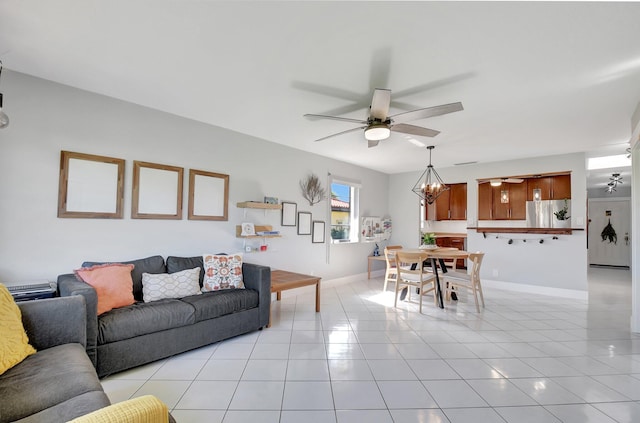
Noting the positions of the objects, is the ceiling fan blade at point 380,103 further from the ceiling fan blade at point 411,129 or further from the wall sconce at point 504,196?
the wall sconce at point 504,196

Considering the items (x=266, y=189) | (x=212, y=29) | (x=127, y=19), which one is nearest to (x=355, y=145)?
(x=266, y=189)

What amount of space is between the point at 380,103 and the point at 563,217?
16.1 ft

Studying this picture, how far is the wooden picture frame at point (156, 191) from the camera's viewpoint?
10.4 ft

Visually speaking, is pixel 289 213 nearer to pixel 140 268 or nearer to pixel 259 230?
pixel 259 230

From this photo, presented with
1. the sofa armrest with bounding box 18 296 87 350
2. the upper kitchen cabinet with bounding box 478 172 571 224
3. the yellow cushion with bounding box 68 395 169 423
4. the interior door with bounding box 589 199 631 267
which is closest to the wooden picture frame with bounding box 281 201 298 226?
the sofa armrest with bounding box 18 296 87 350

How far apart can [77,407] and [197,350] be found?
5.48ft

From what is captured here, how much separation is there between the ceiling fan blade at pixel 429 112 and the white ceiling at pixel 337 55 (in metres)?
0.26

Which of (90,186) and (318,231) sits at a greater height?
(90,186)

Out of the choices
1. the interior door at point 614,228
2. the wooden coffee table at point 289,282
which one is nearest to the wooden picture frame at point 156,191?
the wooden coffee table at point 289,282

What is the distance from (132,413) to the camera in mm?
887

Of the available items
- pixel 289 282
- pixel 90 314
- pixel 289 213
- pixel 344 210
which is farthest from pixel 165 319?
pixel 344 210

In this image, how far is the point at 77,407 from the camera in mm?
1189

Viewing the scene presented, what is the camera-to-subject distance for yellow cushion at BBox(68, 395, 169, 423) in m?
0.81

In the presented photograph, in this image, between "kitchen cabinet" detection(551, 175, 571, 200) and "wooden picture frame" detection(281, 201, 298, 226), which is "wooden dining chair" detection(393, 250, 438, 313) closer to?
"wooden picture frame" detection(281, 201, 298, 226)
